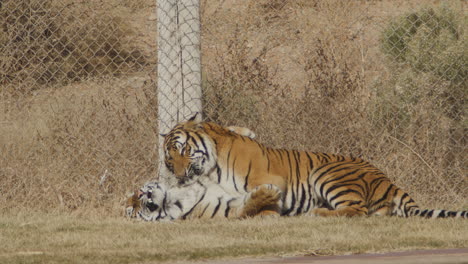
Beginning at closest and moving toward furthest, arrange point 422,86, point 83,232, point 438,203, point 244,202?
point 83,232, point 244,202, point 438,203, point 422,86

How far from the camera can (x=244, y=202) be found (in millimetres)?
6754

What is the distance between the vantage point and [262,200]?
6699 millimetres

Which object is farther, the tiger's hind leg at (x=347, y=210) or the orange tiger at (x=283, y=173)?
the orange tiger at (x=283, y=173)

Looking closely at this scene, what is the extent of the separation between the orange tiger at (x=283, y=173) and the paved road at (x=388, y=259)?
5.77 ft

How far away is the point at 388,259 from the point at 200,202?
2.48m

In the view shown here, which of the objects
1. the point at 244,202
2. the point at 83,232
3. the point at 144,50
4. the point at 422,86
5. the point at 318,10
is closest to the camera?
the point at 83,232

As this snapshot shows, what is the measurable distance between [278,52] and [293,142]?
511cm

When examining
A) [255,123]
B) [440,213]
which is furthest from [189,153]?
[440,213]

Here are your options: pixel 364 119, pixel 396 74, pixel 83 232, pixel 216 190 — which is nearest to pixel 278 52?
pixel 396 74

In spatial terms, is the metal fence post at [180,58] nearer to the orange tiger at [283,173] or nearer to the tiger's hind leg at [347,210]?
the orange tiger at [283,173]

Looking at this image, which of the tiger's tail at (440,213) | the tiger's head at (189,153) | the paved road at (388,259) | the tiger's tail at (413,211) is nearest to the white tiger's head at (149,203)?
the tiger's head at (189,153)

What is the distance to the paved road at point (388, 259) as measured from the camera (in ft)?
15.3

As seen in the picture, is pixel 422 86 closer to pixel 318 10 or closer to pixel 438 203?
pixel 438 203

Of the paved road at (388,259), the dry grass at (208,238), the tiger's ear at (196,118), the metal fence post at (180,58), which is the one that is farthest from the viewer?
the metal fence post at (180,58)
